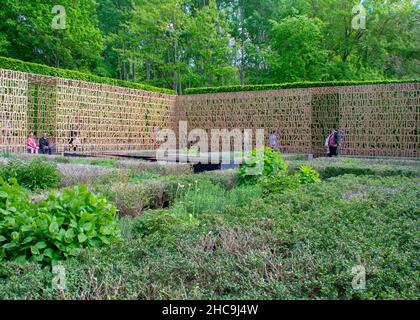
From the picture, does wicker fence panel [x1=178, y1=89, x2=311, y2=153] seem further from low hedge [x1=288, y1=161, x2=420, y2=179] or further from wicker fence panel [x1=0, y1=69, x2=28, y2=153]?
wicker fence panel [x1=0, y1=69, x2=28, y2=153]

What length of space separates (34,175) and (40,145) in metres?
10.0

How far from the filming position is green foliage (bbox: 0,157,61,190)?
27.1 ft

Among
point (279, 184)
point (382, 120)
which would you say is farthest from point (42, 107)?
point (382, 120)

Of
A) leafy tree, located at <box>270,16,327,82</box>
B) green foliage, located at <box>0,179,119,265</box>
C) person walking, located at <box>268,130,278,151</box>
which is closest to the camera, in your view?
green foliage, located at <box>0,179,119,265</box>

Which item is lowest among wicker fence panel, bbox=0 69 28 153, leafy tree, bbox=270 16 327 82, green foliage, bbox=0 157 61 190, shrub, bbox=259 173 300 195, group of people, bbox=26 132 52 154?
shrub, bbox=259 173 300 195

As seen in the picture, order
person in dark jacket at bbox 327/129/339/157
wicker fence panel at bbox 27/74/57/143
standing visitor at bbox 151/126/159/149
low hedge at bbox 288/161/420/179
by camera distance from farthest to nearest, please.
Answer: standing visitor at bbox 151/126/159/149 → person in dark jacket at bbox 327/129/339/157 → wicker fence panel at bbox 27/74/57/143 → low hedge at bbox 288/161/420/179

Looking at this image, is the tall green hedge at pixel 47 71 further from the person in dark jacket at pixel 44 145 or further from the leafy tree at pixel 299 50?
the leafy tree at pixel 299 50

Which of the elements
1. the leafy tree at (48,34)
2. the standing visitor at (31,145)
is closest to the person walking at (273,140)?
the standing visitor at (31,145)

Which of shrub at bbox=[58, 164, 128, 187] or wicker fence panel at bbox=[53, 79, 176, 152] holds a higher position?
wicker fence panel at bbox=[53, 79, 176, 152]

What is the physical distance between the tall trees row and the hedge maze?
7352 mm

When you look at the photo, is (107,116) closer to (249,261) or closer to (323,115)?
(323,115)

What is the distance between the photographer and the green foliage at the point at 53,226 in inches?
144

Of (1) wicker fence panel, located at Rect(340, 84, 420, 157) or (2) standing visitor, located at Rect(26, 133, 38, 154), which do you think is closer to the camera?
(2) standing visitor, located at Rect(26, 133, 38, 154)

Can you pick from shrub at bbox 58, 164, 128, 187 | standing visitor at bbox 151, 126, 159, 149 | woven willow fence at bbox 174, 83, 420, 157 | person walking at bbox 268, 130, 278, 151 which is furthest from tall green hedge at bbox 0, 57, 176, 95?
shrub at bbox 58, 164, 128, 187
